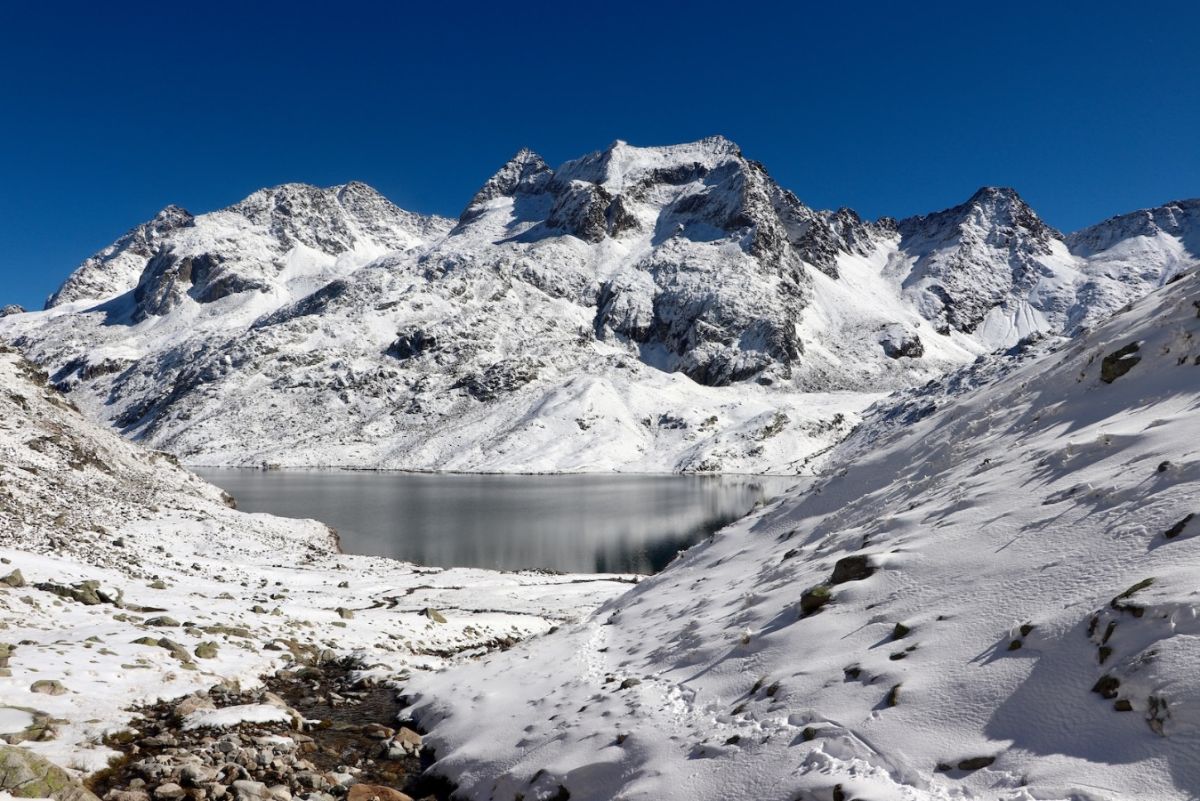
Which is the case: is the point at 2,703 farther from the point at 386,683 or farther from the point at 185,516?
the point at 185,516

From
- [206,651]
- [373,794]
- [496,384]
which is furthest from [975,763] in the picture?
[496,384]

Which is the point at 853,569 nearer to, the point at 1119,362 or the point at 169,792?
the point at 1119,362

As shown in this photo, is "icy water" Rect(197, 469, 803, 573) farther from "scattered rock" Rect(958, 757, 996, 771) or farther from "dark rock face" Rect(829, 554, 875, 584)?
"scattered rock" Rect(958, 757, 996, 771)

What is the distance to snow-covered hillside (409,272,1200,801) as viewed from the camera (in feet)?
22.0

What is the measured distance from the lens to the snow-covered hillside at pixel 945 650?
6707 mm

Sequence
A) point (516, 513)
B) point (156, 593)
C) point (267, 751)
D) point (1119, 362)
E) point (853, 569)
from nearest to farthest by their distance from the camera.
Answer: point (267, 751) → point (853, 569) → point (1119, 362) → point (156, 593) → point (516, 513)

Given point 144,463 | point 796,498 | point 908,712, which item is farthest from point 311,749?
point 144,463

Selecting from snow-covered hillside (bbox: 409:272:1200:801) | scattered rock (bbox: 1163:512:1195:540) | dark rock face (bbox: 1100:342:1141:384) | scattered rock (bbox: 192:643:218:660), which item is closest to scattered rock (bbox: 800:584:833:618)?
snow-covered hillside (bbox: 409:272:1200:801)

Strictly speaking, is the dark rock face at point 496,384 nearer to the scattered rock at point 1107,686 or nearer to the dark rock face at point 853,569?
the dark rock face at point 853,569

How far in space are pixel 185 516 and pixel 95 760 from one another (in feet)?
126

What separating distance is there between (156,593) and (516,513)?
56.8 metres

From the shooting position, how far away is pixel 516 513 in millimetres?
79438

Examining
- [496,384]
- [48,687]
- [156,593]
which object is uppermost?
[496,384]

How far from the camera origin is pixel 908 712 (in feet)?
26.0
